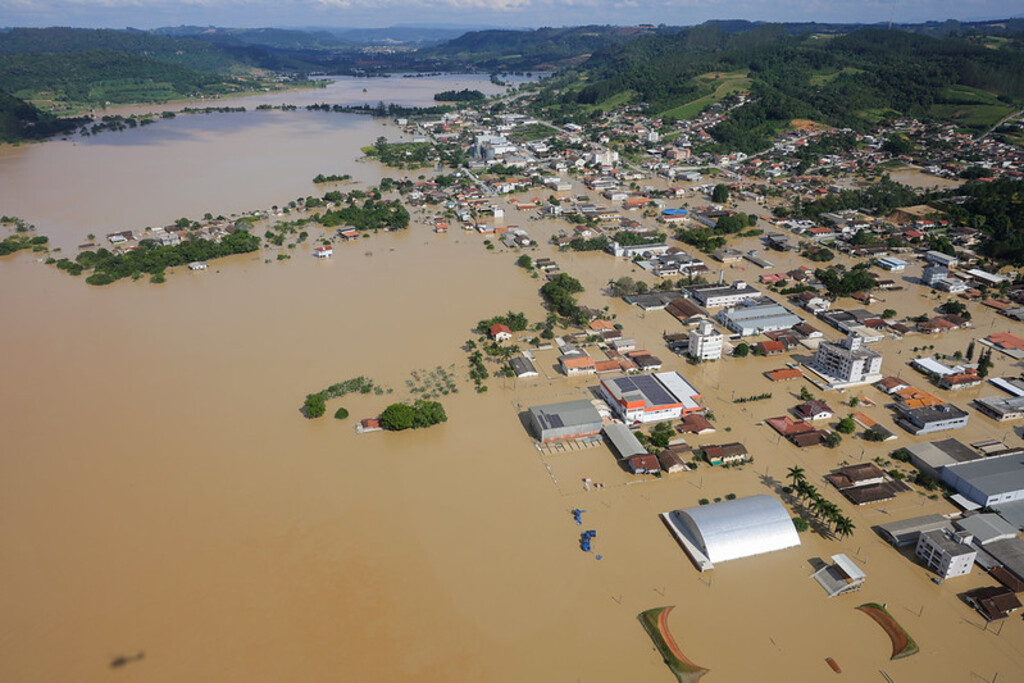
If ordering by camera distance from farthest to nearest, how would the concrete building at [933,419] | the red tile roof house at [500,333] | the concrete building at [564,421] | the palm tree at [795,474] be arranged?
the red tile roof house at [500,333] < the concrete building at [933,419] < the concrete building at [564,421] < the palm tree at [795,474]

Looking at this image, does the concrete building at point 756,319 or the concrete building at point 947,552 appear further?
the concrete building at point 756,319

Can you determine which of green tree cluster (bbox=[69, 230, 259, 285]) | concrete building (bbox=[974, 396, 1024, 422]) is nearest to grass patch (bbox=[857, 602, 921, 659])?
concrete building (bbox=[974, 396, 1024, 422])

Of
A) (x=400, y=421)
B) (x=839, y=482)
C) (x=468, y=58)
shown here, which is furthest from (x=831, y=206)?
(x=468, y=58)

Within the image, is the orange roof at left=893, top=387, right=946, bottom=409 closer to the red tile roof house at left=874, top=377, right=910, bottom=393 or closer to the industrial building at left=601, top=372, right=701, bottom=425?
the red tile roof house at left=874, top=377, right=910, bottom=393

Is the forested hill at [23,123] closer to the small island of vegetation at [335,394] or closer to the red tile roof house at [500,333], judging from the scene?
the small island of vegetation at [335,394]

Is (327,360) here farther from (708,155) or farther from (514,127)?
(514,127)

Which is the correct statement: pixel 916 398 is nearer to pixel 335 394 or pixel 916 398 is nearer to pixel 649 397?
pixel 649 397

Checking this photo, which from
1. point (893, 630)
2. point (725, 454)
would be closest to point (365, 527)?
point (725, 454)

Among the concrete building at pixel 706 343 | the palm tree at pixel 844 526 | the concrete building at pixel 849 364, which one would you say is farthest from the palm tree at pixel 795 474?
the concrete building at pixel 706 343
